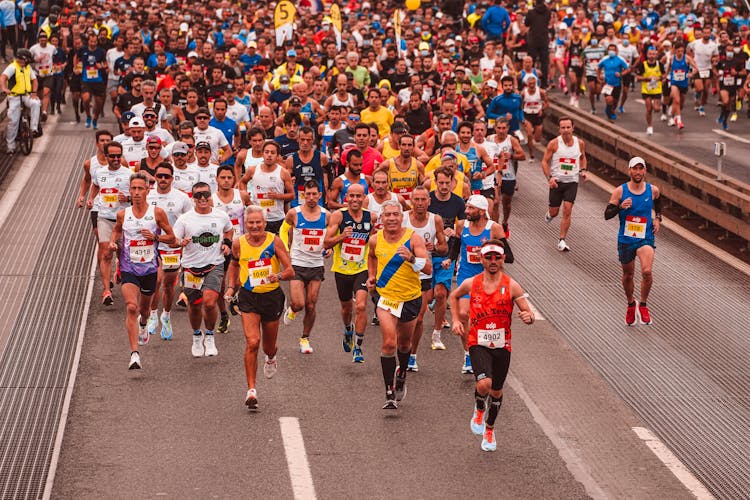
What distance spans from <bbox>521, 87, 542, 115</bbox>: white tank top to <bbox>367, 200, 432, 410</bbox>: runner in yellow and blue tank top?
14.4 m

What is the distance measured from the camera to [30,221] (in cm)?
2144

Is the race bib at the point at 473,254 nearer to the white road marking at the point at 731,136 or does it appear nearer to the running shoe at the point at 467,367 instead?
the running shoe at the point at 467,367

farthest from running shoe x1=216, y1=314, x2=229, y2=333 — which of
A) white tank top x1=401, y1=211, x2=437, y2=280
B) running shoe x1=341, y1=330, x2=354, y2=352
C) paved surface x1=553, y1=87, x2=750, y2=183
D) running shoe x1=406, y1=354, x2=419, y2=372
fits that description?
paved surface x1=553, y1=87, x2=750, y2=183

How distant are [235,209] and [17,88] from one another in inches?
433

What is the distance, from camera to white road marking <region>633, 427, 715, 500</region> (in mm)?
11797

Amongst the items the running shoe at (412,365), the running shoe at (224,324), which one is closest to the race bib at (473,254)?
the running shoe at (412,365)

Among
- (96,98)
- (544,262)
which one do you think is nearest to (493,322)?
(544,262)

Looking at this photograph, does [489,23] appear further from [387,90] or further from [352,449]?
[352,449]

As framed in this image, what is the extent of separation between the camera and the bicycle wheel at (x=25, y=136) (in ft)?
86.0

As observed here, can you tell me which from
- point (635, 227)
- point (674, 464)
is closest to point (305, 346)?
point (635, 227)

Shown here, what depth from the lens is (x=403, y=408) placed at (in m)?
13.7

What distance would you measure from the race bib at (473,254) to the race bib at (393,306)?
1311 millimetres

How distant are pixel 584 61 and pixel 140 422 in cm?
2231

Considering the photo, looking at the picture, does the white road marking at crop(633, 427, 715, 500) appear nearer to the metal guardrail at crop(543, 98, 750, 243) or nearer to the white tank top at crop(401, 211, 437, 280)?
the white tank top at crop(401, 211, 437, 280)
